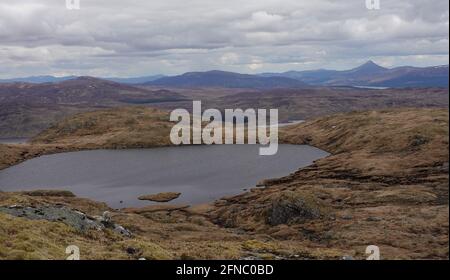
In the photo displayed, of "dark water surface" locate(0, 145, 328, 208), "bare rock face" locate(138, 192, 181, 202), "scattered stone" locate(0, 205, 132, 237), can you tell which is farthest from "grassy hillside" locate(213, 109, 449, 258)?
→ "scattered stone" locate(0, 205, 132, 237)

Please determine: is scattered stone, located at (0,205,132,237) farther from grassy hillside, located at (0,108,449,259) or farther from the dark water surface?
the dark water surface

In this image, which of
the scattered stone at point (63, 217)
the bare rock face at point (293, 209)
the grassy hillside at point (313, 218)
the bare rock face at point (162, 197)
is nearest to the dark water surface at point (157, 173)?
the bare rock face at point (162, 197)

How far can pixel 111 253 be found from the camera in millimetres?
36344

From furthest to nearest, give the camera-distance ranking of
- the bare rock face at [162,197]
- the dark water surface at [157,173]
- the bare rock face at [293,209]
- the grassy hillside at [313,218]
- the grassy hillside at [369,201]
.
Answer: the dark water surface at [157,173] < the bare rock face at [162,197] < the bare rock face at [293,209] < the grassy hillside at [369,201] < the grassy hillside at [313,218]

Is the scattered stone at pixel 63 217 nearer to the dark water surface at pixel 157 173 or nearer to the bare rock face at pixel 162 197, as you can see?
the dark water surface at pixel 157 173

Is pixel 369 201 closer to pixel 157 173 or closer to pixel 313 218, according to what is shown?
pixel 313 218

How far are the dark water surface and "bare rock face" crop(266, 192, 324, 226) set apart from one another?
30419mm

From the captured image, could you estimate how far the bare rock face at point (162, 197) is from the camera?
375ft

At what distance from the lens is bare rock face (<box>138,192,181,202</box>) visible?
114188 mm

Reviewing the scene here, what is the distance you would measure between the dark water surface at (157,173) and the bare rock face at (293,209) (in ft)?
99.8
